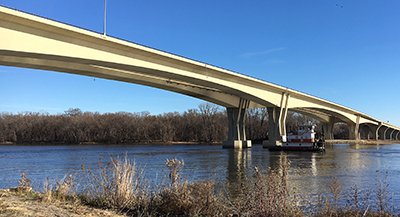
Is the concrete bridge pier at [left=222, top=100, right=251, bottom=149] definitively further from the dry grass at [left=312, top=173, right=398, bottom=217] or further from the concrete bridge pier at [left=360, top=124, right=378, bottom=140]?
the concrete bridge pier at [left=360, top=124, right=378, bottom=140]

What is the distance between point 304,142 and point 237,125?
13.5 m

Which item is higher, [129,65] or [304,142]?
[129,65]

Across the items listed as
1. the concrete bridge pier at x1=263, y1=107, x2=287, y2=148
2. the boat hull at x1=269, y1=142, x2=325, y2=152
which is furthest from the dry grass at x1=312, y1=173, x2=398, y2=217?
the concrete bridge pier at x1=263, y1=107, x2=287, y2=148

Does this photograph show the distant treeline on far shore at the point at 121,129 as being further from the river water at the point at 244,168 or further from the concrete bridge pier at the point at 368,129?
the river water at the point at 244,168

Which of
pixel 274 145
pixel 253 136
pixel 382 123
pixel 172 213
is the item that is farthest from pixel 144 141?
pixel 172 213

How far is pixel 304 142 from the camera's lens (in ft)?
165

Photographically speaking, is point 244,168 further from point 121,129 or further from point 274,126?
point 121,129

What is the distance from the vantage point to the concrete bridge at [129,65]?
21.2 meters

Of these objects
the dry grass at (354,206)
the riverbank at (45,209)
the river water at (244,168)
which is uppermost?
the riverbank at (45,209)

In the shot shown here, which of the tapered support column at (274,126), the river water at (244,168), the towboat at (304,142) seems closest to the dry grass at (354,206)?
the river water at (244,168)

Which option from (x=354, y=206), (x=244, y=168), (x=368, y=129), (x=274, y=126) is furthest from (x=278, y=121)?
(x=368, y=129)

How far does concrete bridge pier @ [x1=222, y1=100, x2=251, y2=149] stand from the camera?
58.4 m

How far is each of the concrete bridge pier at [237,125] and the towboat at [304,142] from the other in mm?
7908

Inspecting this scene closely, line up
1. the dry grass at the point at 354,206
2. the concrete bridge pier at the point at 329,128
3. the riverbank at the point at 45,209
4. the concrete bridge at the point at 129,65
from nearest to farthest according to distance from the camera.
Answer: the riverbank at the point at 45,209 → the dry grass at the point at 354,206 → the concrete bridge at the point at 129,65 → the concrete bridge pier at the point at 329,128
